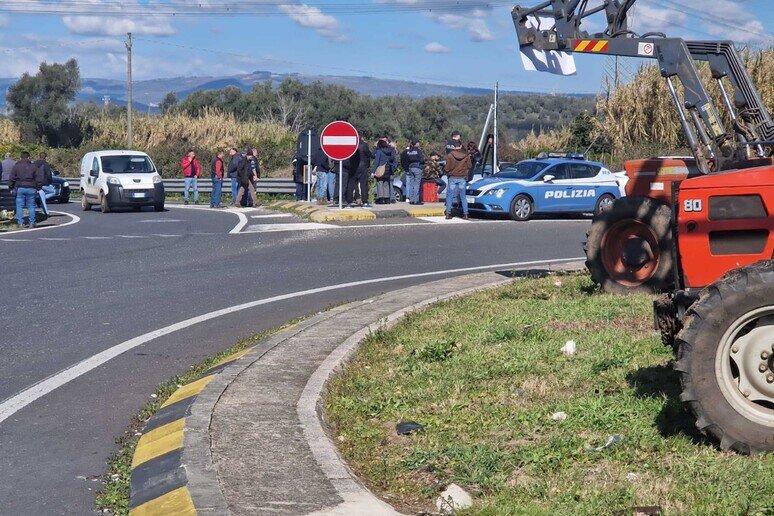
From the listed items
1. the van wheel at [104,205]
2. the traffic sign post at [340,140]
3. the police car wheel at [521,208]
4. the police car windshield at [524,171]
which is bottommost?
the van wheel at [104,205]

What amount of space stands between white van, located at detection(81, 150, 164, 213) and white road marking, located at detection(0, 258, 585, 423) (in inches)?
643

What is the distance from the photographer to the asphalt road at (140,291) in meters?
6.57

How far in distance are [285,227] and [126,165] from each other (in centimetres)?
1042

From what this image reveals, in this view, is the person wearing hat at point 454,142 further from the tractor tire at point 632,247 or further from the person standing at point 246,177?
the tractor tire at point 632,247

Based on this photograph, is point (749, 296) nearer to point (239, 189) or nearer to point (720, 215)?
point (720, 215)

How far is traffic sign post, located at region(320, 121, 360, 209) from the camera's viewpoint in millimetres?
23812

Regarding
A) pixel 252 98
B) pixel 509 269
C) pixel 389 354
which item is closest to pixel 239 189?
pixel 509 269

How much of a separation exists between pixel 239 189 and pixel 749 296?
86.4 feet

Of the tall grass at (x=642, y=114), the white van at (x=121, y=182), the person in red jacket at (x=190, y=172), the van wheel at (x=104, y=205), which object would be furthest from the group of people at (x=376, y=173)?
the tall grass at (x=642, y=114)

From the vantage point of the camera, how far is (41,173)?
23734mm

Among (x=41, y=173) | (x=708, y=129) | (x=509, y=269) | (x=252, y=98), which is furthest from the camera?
(x=252, y=98)

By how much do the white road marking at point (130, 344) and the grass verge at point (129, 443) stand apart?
825mm

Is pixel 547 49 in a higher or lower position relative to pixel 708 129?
higher

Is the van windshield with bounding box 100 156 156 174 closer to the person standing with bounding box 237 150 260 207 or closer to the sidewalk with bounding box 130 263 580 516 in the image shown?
the person standing with bounding box 237 150 260 207
